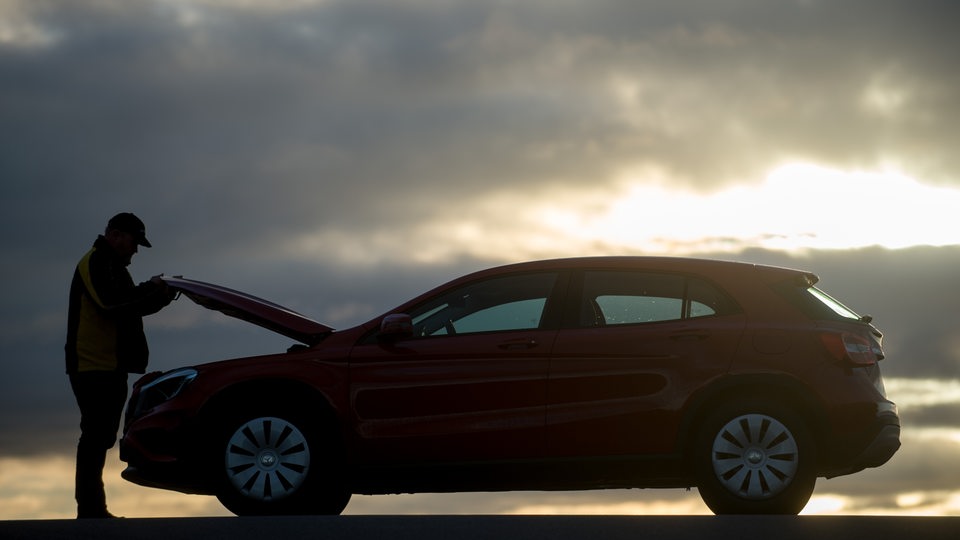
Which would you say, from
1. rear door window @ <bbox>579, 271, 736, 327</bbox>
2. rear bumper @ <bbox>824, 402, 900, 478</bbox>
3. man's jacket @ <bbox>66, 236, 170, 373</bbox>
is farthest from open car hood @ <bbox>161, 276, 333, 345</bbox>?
rear bumper @ <bbox>824, 402, 900, 478</bbox>

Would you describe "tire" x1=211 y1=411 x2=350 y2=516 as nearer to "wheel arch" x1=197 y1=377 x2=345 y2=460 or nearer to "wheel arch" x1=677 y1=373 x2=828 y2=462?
"wheel arch" x1=197 y1=377 x2=345 y2=460

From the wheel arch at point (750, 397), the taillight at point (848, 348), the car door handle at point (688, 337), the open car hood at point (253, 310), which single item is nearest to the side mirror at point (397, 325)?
the open car hood at point (253, 310)

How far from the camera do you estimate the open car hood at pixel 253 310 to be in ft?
30.1

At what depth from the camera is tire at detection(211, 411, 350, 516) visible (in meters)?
8.77

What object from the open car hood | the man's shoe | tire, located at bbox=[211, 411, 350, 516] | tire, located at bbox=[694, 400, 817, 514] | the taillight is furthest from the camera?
the man's shoe

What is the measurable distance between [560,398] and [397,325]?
123cm

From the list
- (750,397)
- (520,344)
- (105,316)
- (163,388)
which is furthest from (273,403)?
(750,397)

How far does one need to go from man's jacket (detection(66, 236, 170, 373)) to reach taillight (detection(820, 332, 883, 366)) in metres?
4.96

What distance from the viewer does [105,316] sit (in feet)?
31.3

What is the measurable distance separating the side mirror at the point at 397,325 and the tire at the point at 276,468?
90 cm

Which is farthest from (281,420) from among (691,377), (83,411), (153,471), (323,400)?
(691,377)

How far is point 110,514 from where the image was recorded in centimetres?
945

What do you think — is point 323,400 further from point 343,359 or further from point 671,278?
point 671,278

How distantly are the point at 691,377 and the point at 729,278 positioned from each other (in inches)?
31.9
